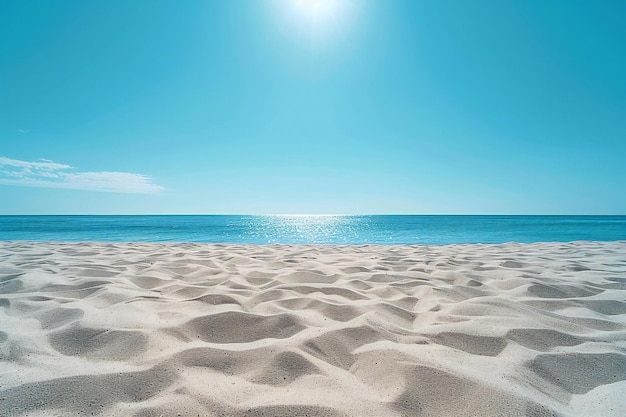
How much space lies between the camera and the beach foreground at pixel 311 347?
1314 millimetres

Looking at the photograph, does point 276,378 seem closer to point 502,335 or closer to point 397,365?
point 397,365

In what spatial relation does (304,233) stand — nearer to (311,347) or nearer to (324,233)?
(324,233)

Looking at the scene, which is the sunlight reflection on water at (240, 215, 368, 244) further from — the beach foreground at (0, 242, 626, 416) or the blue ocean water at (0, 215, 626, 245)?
the beach foreground at (0, 242, 626, 416)

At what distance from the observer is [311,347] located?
177 cm

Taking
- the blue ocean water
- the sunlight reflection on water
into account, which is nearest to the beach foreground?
the blue ocean water

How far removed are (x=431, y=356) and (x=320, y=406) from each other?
0.75 meters

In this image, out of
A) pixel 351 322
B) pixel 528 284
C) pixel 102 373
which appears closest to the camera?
pixel 102 373

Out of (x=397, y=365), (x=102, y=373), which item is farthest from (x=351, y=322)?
(x=102, y=373)

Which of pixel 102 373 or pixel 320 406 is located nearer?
pixel 320 406

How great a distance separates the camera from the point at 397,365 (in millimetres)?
1578

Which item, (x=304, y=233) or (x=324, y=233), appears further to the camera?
(x=304, y=233)

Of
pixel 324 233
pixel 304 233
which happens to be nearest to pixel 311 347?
pixel 324 233

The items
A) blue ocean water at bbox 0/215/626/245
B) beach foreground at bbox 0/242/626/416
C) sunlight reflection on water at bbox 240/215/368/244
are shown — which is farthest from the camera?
sunlight reflection on water at bbox 240/215/368/244

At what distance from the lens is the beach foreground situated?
1.31 meters
